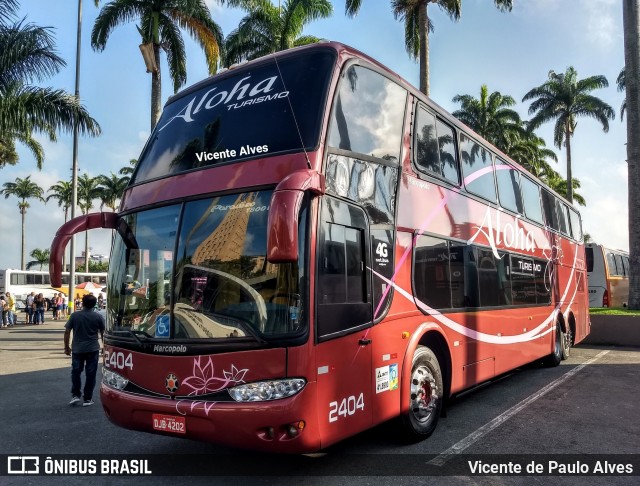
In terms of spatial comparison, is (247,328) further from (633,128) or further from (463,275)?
(633,128)

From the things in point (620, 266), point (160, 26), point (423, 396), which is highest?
point (160, 26)

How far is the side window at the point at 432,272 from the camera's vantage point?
19.4 ft

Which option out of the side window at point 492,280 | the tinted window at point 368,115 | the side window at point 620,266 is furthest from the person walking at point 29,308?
the side window at point 620,266

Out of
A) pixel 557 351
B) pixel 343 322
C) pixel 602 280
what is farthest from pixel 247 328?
pixel 602 280

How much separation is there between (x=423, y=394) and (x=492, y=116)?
38.0 meters

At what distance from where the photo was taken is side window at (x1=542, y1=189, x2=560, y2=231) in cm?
1130

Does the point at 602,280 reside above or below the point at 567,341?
above

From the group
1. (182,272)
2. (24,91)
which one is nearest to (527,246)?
(182,272)

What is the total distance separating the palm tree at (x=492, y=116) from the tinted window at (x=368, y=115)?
36188 mm

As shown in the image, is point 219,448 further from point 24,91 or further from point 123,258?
point 24,91

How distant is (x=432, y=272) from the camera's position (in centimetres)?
625

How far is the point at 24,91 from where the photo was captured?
15.8 metres

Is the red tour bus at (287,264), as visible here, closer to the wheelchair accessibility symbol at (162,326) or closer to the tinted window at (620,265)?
the wheelchair accessibility symbol at (162,326)

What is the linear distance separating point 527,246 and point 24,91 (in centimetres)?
1521
